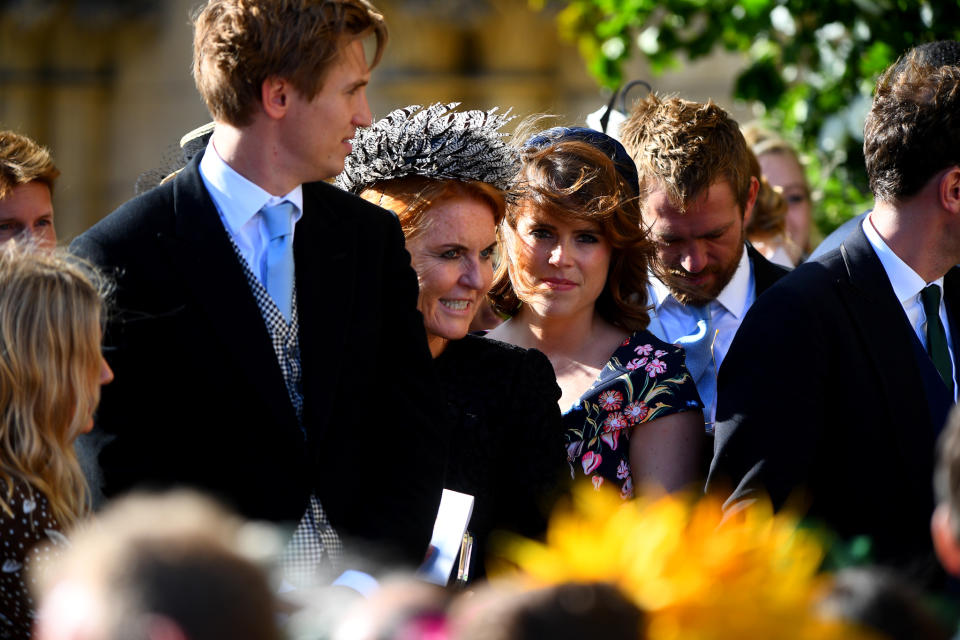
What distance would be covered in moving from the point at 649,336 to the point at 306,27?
1603 millimetres

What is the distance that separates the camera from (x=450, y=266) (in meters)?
3.59

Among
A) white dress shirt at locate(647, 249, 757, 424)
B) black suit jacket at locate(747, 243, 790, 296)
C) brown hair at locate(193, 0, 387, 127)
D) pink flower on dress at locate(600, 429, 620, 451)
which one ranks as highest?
brown hair at locate(193, 0, 387, 127)

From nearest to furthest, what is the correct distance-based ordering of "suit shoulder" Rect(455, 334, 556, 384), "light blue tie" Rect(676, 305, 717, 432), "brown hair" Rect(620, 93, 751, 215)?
"suit shoulder" Rect(455, 334, 556, 384) < "light blue tie" Rect(676, 305, 717, 432) < "brown hair" Rect(620, 93, 751, 215)

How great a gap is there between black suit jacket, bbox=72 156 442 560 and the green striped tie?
4.85 ft

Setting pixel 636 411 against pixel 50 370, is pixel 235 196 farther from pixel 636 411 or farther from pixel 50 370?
pixel 636 411

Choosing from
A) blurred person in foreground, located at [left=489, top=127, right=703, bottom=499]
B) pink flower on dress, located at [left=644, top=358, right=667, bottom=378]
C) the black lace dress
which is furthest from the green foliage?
the black lace dress

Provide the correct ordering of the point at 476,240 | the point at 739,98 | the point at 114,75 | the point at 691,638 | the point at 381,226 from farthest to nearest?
the point at 114,75 → the point at 739,98 → the point at 476,240 → the point at 381,226 → the point at 691,638

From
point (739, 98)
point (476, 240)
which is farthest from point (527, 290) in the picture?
point (739, 98)

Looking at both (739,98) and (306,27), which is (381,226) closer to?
(306,27)

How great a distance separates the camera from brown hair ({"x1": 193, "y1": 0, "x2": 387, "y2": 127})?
2.71m

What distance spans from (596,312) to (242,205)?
1551mm

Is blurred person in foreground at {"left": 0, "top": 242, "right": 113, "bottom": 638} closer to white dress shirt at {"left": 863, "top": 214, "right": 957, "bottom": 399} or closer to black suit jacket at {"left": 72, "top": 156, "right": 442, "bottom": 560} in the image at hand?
black suit jacket at {"left": 72, "top": 156, "right": 442, "bottom": 560}

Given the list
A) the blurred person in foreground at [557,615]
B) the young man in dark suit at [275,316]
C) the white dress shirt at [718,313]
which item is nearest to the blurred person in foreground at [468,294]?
the young man in dark suit at [275,316]

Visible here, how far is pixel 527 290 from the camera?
3930 millimetres
